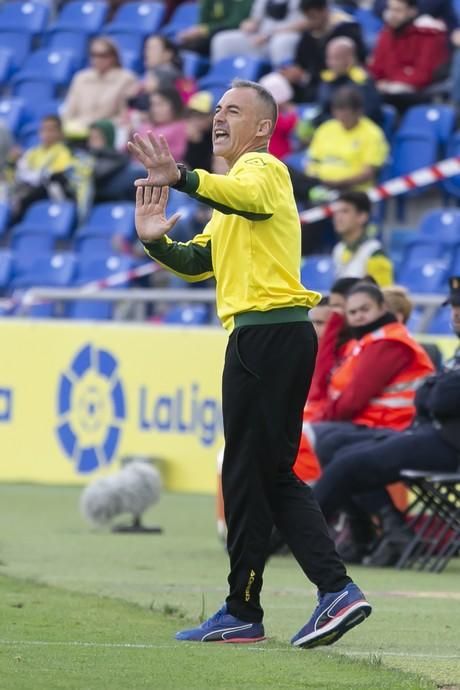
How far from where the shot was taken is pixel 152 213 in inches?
252

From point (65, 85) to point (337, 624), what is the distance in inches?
637

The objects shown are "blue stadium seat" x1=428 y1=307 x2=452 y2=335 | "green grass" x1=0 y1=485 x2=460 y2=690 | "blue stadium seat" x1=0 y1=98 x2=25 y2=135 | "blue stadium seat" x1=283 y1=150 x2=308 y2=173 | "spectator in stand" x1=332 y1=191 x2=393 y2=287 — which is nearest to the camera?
"green grass" x1=0 y1=485 x2=460 y2=690

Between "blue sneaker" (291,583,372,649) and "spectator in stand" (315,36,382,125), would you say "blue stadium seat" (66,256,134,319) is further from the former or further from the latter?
"blue sneaker" (291,583,372,649)

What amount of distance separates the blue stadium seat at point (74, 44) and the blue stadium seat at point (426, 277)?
7.65 metres

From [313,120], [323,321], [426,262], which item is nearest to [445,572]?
[323,321]

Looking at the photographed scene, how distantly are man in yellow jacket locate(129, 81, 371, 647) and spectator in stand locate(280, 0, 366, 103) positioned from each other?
1152 centimetres

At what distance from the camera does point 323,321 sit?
11031mm

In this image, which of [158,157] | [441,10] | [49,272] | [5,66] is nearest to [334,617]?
[158,157]


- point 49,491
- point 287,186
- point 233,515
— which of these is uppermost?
point 287,186

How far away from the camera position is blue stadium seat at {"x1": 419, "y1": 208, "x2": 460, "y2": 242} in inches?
621

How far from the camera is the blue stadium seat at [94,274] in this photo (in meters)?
16.6

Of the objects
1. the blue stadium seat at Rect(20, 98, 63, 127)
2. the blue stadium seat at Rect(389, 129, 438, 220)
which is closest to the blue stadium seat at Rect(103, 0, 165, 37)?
the blue stadium seat at Rect(20, 98, 63, 127)

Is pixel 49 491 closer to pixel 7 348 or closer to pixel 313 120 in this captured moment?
pixel 7 348

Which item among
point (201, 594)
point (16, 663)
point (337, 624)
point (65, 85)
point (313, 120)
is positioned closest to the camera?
point (16, 663)
